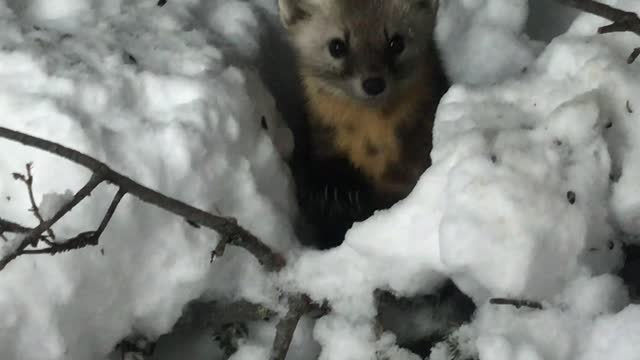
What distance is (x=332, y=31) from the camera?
8.00 feet

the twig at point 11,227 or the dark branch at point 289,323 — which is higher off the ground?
the twig at point 11,227

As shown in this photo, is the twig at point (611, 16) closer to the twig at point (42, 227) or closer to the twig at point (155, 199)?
the twig at point (155, 199)

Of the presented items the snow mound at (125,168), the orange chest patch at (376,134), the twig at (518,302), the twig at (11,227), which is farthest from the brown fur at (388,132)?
the twig at (11,227)

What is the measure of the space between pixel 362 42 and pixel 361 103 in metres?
0.15

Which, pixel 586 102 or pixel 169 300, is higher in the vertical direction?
pixel 586 102

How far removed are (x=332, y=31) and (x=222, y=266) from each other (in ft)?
2.77

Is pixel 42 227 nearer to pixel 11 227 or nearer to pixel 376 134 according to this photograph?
pixel 11 227

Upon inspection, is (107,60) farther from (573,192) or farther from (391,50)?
(573,192)

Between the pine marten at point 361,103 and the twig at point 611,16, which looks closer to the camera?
the twig at point 611,16

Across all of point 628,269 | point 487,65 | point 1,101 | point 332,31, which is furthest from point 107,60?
point 628,269

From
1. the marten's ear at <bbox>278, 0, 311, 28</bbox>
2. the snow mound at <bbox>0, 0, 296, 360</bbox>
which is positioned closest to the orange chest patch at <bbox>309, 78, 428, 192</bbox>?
the marten's ear at <bbox>278, 0, 311, 28</bbox>

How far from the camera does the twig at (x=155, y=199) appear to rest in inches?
57.6

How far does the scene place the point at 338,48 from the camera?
2.42 m

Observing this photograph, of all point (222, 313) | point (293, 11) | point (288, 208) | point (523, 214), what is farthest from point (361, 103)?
point (523, 214)
